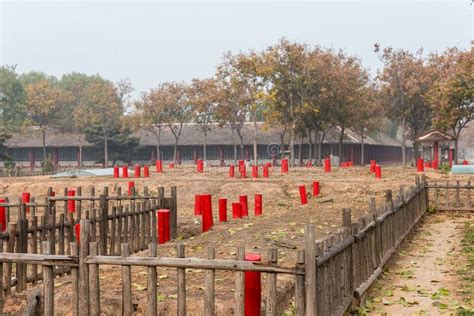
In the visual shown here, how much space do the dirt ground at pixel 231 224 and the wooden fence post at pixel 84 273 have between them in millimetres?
Answer: 992

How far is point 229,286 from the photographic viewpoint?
8.80 metres

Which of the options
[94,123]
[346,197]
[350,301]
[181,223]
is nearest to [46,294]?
[350,301]

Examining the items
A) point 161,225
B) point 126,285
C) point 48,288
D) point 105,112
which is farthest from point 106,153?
point 126,285

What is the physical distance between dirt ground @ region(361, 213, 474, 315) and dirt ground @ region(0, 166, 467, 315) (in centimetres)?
162

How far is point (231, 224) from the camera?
56.1 feet

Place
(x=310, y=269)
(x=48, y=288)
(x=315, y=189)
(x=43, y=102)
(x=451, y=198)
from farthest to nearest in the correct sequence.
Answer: (x=43, y=102)
(x=315, y=189)
(x=451, y=198)
(x=48, y=288)
(x=310, y=269)

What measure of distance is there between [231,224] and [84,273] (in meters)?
10.4

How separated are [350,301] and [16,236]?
5314mm

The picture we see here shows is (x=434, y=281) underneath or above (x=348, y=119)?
underneath

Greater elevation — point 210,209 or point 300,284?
point 300,284

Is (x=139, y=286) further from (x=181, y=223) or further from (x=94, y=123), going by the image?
(x=94, y=123)

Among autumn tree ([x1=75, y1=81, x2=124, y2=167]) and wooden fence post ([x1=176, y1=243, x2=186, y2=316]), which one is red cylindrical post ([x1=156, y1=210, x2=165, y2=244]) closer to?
wooden fence post ([x1=176, y1=243, x2=186, y2=316])

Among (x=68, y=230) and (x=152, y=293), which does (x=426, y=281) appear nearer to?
(x=152, y=293)

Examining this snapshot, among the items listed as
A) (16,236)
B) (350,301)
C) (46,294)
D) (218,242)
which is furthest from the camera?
(218,242)
